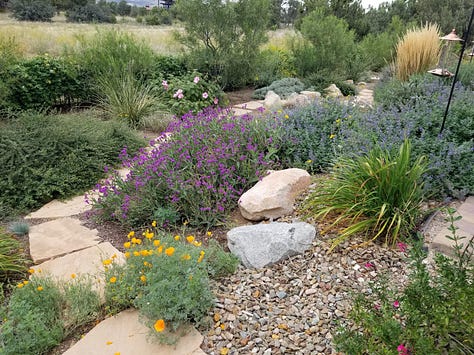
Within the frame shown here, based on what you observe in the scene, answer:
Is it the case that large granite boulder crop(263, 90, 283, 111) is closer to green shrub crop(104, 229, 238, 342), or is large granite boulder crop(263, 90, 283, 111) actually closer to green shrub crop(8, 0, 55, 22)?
green shrub crop(104, 229, 238, 342)

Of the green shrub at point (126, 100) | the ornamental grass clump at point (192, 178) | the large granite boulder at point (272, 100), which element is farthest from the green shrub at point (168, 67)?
the ornamental grass clump at point (192, 178)

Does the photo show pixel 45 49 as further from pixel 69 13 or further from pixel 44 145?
pixel 69 13

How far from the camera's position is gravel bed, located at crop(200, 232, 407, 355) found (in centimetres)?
183

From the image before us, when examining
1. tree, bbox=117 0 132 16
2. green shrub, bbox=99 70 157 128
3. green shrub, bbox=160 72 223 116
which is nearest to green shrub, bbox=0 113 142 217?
green shrub, bbox=99 70 157 128

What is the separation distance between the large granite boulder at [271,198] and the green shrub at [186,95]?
132 inches

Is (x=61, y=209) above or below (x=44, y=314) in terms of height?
below

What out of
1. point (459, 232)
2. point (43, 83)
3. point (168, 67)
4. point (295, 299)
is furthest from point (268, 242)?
point (168, 67)

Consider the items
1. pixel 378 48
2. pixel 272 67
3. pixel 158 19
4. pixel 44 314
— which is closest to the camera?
pixel 44 314

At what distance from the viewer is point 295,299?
2.09m

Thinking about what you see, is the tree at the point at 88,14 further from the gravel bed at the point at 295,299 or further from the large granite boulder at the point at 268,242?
the gravel bed at the point at 295,299

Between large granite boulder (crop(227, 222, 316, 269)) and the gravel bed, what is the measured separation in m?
0.05

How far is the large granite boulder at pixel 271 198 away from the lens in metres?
2.88

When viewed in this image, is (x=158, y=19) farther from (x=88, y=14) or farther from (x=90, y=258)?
(x=90, y=258)

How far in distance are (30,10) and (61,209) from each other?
29.7 m
